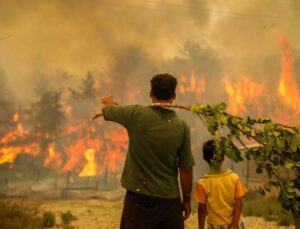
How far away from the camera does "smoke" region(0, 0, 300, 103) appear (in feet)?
63.2

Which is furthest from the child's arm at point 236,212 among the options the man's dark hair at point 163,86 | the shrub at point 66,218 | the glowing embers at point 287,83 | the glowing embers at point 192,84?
the glowing embers at point 287,83

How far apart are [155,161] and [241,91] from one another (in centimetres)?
2022

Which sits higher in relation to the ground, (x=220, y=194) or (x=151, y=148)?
(x=151, y=148)

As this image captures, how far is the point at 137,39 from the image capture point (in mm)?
21734

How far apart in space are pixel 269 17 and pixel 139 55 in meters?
7.65

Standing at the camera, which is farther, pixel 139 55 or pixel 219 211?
pixel 139 55

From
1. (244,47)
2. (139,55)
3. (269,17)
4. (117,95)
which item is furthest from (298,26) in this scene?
(117,95)

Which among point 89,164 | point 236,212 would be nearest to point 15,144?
point 89,164

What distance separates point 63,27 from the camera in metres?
19.9

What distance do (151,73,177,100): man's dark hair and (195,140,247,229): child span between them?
2.27 ft

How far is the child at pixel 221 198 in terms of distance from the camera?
3367mm

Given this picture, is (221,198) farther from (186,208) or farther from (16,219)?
(16,219)

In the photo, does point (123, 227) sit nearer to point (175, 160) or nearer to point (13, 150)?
point (175, 160)

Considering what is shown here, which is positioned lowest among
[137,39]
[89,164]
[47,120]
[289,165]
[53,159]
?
[89,164]
